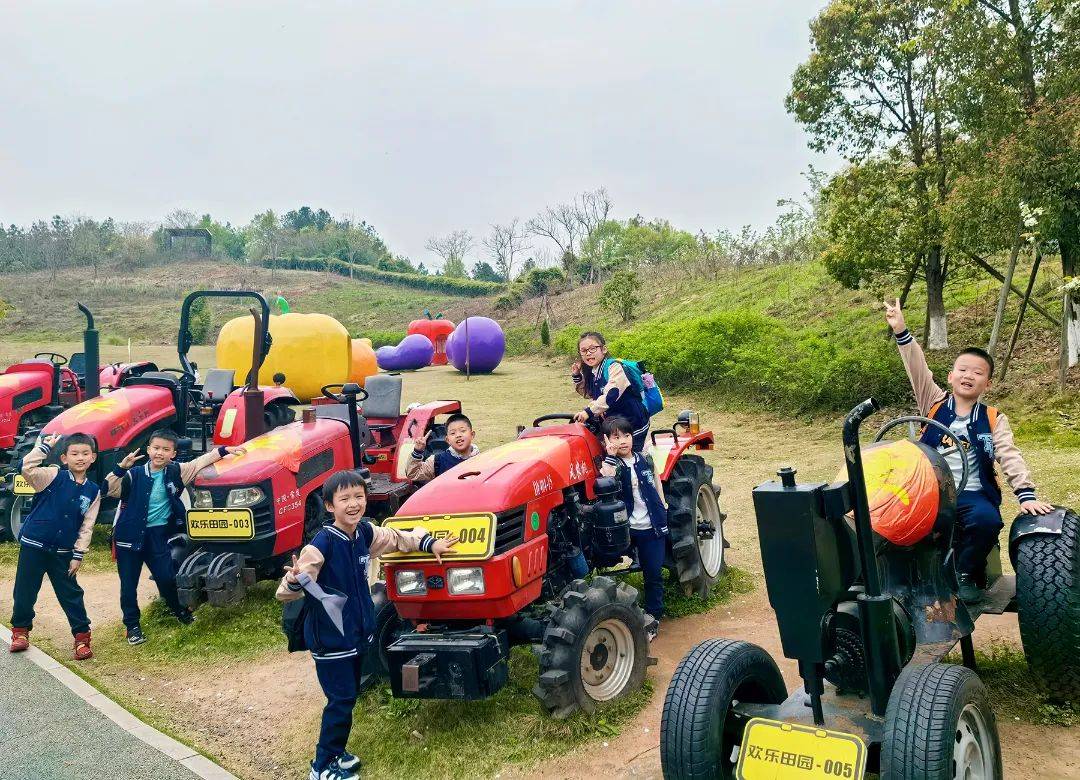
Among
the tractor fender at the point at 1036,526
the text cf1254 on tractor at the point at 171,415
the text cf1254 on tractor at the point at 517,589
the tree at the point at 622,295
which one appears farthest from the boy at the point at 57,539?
the tree at the point at 622,295

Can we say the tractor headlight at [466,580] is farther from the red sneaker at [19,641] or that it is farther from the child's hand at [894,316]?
the red sneaker at [19,641]

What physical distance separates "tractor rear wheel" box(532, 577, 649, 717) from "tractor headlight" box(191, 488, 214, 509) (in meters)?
3.31

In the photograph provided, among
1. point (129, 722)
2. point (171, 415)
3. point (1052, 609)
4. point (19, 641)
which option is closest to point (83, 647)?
point (19, 641)

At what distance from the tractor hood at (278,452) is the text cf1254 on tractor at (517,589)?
2335 millimetres

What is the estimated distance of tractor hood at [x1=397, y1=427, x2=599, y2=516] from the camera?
4.31m

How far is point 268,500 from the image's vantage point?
20.9 ft

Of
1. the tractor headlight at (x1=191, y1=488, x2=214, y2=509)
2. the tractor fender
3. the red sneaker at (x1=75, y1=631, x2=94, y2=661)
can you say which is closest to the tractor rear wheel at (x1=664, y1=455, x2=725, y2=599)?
the tractor fender

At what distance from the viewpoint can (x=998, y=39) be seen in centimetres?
1128

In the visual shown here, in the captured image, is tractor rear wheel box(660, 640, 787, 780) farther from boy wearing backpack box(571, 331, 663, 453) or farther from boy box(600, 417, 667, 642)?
boy wearing backpack box(571, 331, 663, 453)

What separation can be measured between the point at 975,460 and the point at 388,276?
201 feet

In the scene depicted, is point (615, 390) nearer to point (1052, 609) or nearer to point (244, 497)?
point (1052, 609)

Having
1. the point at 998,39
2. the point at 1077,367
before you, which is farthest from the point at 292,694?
the point at 998,39

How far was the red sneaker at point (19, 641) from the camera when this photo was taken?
5688 mm

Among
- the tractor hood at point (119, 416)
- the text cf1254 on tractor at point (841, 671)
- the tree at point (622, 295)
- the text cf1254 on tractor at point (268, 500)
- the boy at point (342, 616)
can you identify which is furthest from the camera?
the tree at point (622, 295)
